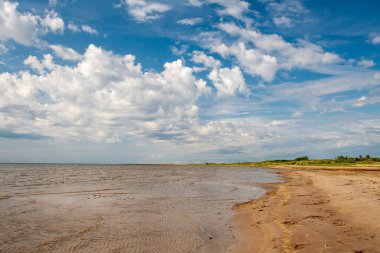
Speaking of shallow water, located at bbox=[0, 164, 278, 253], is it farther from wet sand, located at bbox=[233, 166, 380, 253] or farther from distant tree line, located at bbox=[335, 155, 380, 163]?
distant tree line, located at bbox=[335, 155, 380, 163]

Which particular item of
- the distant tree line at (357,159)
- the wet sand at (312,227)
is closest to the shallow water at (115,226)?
the wet sand at (312,227)

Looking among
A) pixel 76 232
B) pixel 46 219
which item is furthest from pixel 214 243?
pixel 46 219

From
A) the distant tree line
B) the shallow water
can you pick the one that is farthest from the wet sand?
the distant tree line

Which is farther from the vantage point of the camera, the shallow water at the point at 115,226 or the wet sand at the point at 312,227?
the shallow water at the point at 115,226

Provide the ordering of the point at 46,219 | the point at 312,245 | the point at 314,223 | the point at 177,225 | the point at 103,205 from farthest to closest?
the point at 103,205 → the point at 46,219 → the point at 177,225 → the point at 314,223 → the point at 312,245

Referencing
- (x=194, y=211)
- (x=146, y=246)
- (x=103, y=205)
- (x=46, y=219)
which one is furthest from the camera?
(x=103, y=205)

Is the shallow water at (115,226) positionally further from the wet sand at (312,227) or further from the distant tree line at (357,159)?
the distant tree line at (357,159)

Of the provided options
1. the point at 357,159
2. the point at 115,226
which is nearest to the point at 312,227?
the point at 115,226

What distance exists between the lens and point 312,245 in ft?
28.1

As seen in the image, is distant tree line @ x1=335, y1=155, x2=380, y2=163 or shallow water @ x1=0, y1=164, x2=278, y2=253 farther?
distant tree line @ x1=335, y1=155, x2=380, y2=163

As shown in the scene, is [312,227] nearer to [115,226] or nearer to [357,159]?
[115,226]

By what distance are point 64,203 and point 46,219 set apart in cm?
493

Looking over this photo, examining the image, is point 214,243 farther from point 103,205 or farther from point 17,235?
point 103,205

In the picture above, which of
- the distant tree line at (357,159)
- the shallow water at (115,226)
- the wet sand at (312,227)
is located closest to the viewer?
the wet sand at (312,227)
